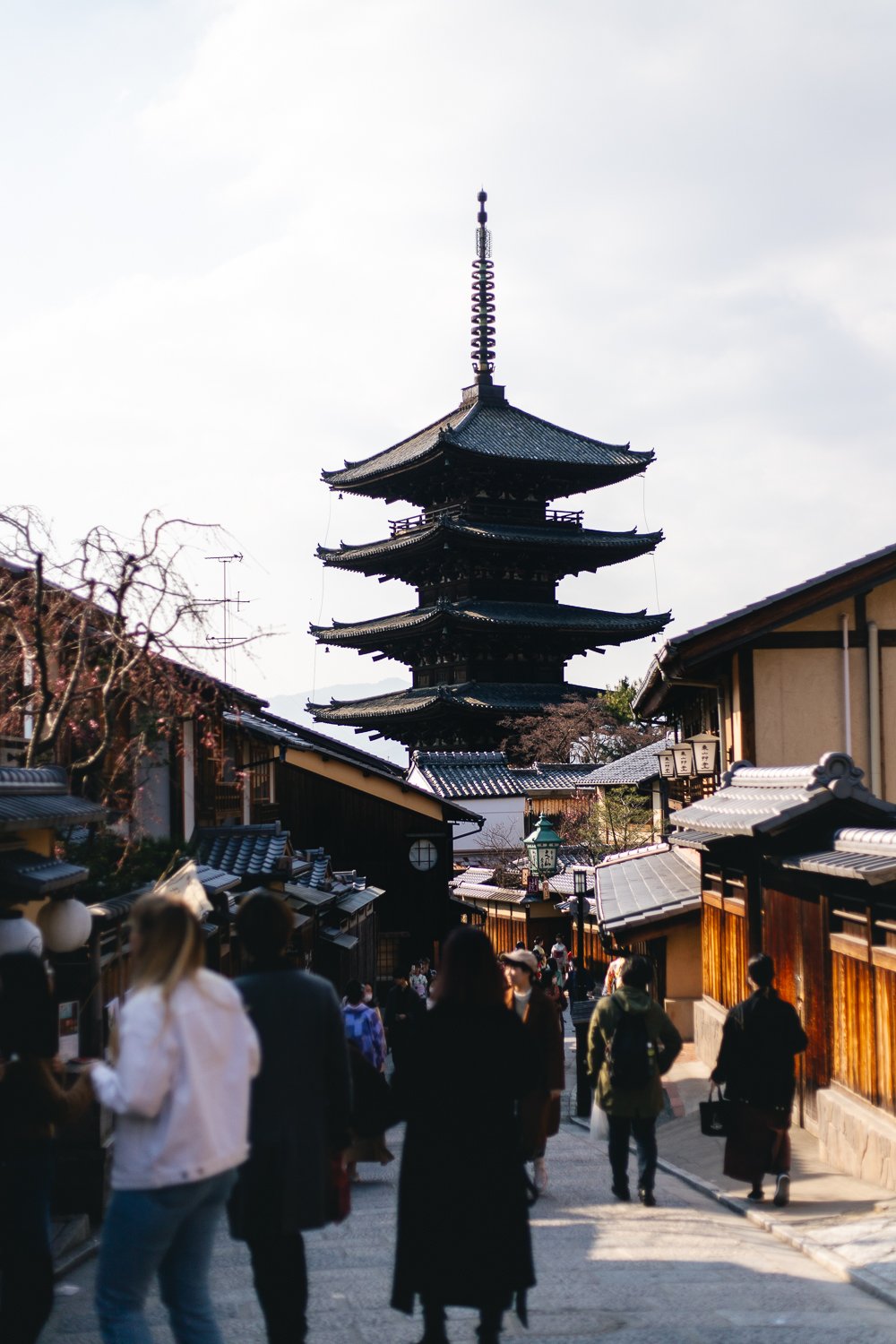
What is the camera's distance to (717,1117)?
9.05 meters

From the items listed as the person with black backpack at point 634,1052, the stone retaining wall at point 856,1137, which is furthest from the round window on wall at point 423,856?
the person with black backpack at point 634,1052

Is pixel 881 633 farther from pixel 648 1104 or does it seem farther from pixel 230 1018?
pixel 230 1018

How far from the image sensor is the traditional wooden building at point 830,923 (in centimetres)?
953

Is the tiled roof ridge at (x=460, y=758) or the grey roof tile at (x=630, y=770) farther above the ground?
the tiled roof ridge at (x=460, y=758)

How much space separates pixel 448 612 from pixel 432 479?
6.07 meters

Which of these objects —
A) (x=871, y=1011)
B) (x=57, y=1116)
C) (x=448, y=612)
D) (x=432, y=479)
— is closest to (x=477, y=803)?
(x=448, y=612)

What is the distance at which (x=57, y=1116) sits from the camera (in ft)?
16.2

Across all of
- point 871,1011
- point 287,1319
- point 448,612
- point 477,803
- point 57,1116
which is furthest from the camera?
point 448,612

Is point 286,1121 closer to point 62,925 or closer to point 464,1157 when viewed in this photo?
point 464,1157

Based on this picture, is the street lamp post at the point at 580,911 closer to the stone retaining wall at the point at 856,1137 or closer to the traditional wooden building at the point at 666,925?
the traditional wooden building at the point at 666,925

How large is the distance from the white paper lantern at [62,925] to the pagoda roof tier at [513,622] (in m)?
37.6

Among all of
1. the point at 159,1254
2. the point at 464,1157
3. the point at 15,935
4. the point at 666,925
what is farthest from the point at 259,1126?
the point at 666,925

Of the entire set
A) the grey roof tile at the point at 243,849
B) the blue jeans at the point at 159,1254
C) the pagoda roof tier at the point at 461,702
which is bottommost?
the blue jeans at the point at 159,1254

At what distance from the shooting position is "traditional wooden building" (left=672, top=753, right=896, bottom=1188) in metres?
9.53
